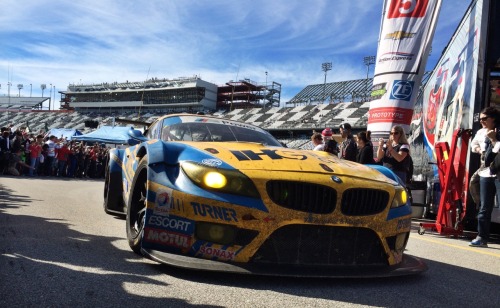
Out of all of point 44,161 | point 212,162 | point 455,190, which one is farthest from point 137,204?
point 44,161

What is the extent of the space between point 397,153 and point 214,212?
14.6 ft

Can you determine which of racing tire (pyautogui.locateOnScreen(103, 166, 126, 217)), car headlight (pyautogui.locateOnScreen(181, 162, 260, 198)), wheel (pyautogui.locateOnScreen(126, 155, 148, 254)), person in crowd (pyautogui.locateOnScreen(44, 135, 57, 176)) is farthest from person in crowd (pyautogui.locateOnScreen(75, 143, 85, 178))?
car headlight (pyautogui.locateOnScreen(181, 162, 260, 198))

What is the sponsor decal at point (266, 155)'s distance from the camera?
122 inches

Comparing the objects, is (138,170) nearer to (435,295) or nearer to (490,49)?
(435,295)

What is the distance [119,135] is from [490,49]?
19.7 metres

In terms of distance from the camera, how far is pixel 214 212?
8.73ft

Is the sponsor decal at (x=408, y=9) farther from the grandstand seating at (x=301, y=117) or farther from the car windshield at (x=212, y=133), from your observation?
the grandstand seating at (x=301, y=117)

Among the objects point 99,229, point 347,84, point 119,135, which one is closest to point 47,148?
A: point 119,135

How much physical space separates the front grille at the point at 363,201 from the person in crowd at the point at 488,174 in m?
2.76

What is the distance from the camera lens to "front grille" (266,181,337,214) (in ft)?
8.88

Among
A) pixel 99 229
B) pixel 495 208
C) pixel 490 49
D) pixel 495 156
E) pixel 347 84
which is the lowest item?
pixel 99 229

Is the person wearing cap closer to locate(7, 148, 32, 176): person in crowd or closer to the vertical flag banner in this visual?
the vertical flag banner

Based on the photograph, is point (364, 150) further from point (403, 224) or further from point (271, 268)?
point (271, 268)

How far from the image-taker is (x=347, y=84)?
62.8m
